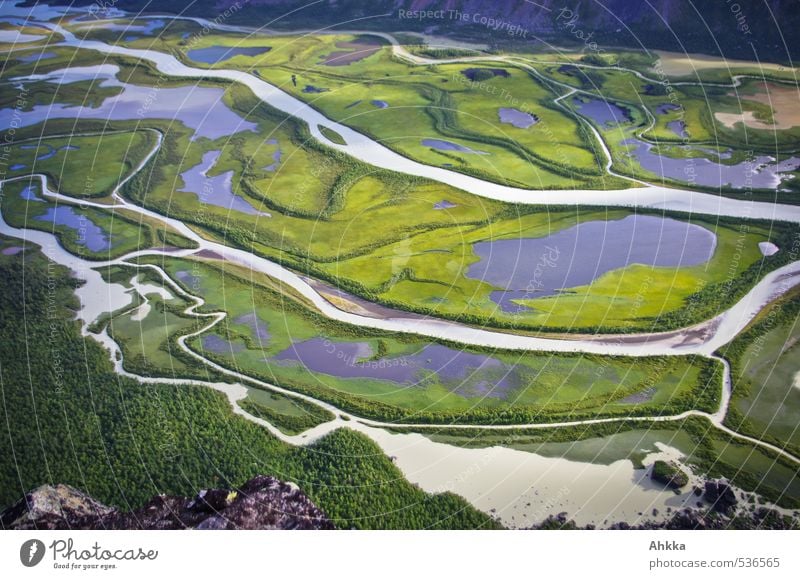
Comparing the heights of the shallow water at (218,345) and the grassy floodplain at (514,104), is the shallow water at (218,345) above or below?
below

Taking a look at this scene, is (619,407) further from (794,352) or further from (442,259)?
(442,259)

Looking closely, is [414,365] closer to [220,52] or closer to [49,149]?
[49,149]

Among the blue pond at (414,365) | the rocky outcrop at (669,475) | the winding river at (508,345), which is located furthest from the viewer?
the blue pond at (414,365)

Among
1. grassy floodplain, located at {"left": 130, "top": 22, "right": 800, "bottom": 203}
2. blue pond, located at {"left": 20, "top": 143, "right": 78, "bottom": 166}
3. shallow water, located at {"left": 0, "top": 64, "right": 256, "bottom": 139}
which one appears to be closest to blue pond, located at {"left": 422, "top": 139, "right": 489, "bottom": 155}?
grassy floodplain, located at {"left": 130, "top": 22, "right": 800, "bottom": 203}

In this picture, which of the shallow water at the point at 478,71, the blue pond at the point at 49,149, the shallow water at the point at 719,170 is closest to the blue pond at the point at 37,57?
the blue pond at the point at 49,149

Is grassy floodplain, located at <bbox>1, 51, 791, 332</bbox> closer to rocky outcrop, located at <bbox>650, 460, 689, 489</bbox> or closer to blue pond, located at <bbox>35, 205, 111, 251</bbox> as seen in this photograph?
blue pond, located at <bbox>35, 205, 111, 251</bbox>

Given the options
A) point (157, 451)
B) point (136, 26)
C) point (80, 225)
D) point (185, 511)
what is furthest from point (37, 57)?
point (185, 511)

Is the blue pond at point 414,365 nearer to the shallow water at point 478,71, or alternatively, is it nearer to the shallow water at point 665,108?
the shallow water at point 665,108
